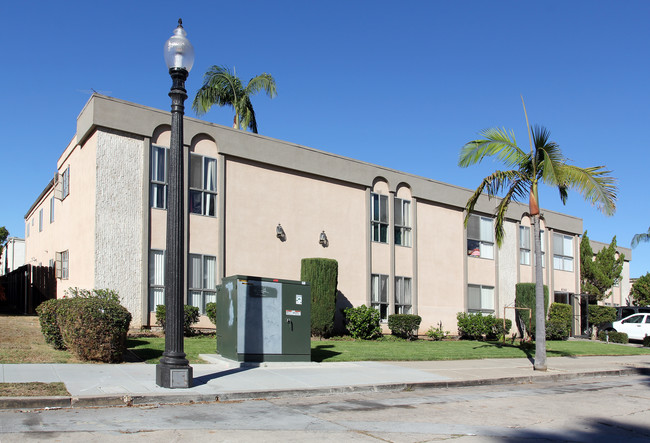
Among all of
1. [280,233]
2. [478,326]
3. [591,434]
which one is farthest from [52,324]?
[478,326]

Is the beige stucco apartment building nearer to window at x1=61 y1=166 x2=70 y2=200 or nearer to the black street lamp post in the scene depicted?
window at x1=61 y1=166 x2=70 y2=200

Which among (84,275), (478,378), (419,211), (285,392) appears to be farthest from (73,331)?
(419,211)

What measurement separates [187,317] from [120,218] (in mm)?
3489

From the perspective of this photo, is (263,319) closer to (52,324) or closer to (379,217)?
(52,324)

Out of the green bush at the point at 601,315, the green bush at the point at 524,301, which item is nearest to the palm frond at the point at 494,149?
the green bush at the point at 524,301

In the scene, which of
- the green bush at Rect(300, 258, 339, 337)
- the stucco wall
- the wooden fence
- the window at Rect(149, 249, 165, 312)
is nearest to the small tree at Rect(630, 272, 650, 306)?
the green bush at Rect(300, 258, 339, 337)

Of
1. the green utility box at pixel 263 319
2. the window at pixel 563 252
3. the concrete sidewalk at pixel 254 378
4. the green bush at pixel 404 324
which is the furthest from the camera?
the window at pixel 563 252

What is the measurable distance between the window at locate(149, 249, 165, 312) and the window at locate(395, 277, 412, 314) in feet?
34.0

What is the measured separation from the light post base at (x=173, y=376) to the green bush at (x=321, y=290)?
10777 millimetres

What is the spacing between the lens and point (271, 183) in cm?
2153

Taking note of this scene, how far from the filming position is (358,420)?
8414mm

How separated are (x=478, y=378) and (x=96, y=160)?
39.3ft

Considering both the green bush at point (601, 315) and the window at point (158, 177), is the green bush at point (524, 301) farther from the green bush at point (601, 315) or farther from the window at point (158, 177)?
the window at point (158, 177)

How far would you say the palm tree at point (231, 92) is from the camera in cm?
2938
